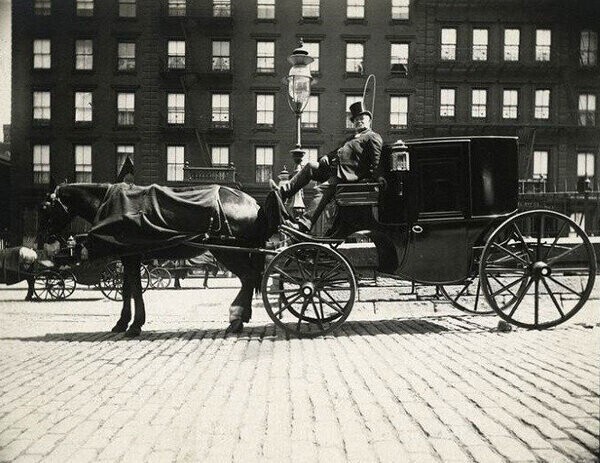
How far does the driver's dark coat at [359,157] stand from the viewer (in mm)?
5500

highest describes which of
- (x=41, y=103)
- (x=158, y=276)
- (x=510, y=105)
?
(x=510, y=105)

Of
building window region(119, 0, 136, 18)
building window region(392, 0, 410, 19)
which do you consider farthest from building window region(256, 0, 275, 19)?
building window region(392, 0, 410, 19)

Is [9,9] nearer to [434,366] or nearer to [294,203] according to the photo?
[434,366]

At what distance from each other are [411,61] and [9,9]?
15.2 metres

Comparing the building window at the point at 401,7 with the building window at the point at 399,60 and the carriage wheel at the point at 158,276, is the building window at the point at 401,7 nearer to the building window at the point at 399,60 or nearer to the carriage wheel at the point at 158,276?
the building window at the point at 399,60

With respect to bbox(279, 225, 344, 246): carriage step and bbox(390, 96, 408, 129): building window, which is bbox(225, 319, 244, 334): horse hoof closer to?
bbox(279, 225, 344, 246): carriage step

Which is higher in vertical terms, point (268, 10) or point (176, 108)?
point (176, 108)

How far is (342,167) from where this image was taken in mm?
5586

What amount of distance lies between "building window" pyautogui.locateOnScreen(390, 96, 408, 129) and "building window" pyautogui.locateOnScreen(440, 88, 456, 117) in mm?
1536

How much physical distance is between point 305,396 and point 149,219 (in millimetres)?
3017

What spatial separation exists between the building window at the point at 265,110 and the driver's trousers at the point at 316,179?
1703 cm

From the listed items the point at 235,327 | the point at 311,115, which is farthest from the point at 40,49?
the point at 311,115

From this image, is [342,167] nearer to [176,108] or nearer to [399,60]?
[399,60]

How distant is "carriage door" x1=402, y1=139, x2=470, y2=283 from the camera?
547 centimetres
